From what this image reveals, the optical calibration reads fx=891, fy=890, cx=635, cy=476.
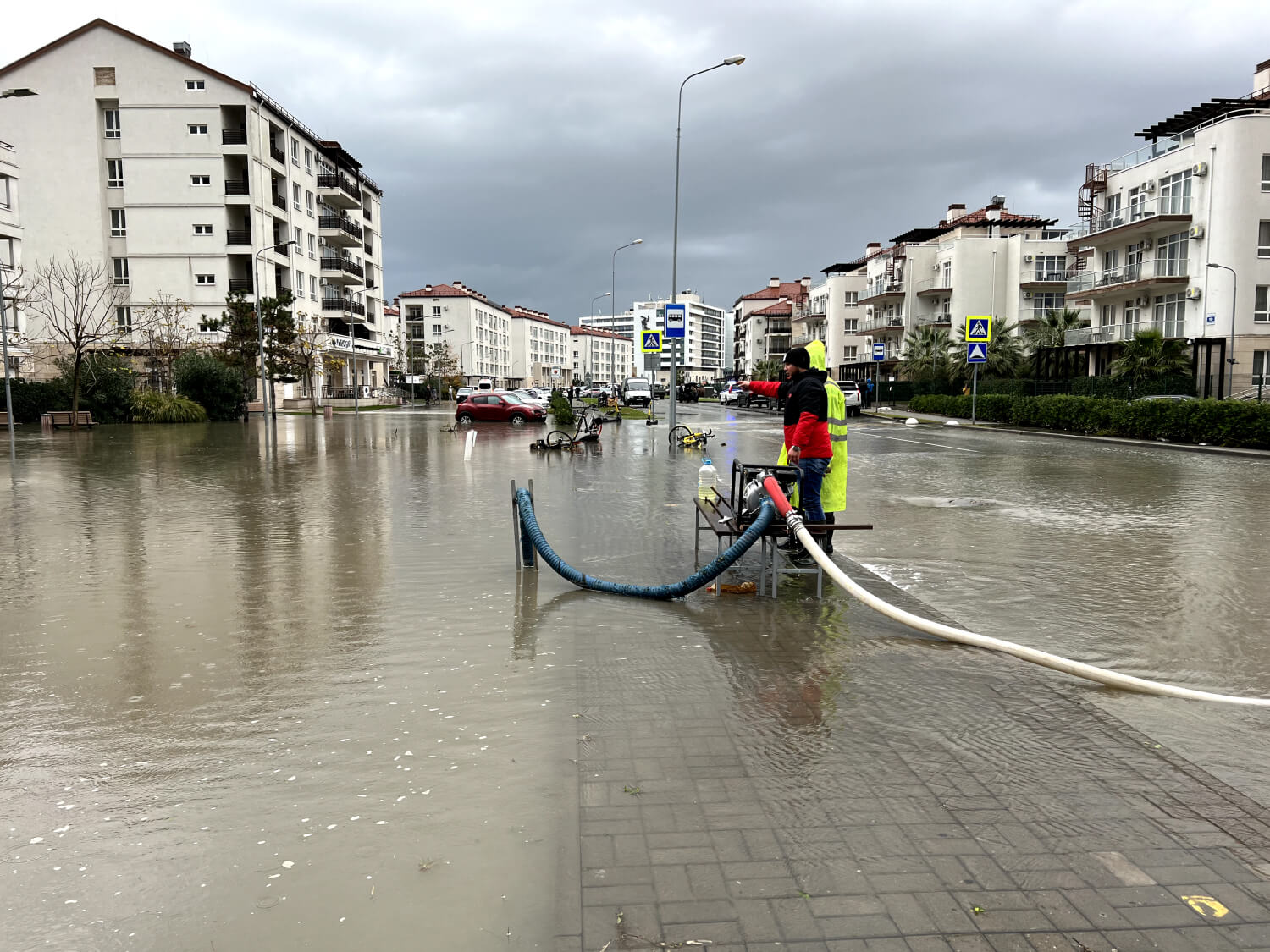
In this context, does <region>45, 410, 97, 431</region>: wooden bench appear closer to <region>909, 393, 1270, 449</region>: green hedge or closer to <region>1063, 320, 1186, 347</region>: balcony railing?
<region>909, 393, 1270, 449</region>: green hedge

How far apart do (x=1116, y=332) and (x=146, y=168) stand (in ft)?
183

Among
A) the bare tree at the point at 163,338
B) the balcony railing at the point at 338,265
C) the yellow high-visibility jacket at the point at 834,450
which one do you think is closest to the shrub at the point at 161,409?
the bare tree at the point at 163,338

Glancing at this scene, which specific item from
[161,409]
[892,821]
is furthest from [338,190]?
[892,821]

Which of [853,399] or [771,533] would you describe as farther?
[853,399]

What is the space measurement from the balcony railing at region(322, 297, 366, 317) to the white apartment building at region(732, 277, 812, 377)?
56795 mm

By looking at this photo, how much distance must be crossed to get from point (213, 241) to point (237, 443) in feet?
109

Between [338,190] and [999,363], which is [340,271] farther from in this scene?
[999,363]

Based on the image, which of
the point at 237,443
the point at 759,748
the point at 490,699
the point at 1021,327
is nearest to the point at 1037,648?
the point at 759,748

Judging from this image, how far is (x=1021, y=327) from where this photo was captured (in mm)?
62656

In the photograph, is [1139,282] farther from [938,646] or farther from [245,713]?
[245,713]

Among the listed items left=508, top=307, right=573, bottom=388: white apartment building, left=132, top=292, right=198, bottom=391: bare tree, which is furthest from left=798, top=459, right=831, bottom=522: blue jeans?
left=508, top=307, right=573, bottom=388: white apartment building

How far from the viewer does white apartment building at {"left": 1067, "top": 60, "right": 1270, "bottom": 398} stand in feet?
124

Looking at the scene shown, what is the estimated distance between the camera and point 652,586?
7617 millimetres

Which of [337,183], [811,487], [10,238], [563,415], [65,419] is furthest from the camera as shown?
[337,183]
